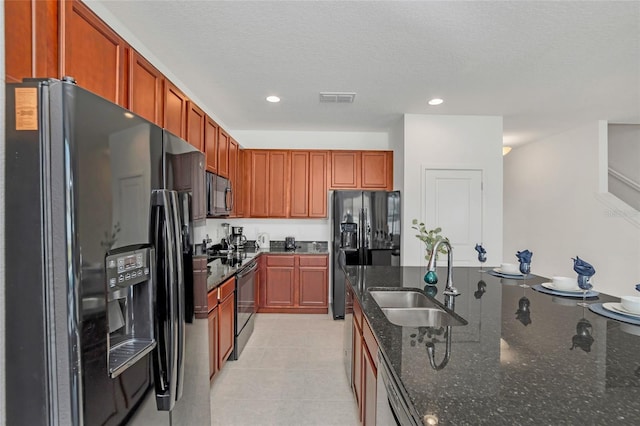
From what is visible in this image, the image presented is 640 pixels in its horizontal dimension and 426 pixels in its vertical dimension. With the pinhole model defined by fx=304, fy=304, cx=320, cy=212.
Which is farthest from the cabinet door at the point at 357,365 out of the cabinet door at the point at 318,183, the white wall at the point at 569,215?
the white wall at the point at 569,215

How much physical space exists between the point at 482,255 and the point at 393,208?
5.36 ft

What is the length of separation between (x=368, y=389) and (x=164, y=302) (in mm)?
1081

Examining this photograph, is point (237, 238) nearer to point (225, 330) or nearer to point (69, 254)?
point (225, 330)

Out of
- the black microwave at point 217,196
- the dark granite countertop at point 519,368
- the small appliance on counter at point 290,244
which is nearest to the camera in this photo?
the dark granite countertop at point 519,368

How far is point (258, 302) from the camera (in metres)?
4.13

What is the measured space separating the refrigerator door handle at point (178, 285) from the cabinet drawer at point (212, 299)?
1014 mm

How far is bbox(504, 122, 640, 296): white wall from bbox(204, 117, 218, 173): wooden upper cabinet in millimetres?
4855

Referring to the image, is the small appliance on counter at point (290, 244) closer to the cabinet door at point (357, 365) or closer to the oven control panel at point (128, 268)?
the cabinet door at point (357, 365)

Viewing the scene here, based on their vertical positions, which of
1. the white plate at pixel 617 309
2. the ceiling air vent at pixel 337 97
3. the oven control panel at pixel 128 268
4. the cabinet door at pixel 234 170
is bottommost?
the white plate at pixel 617 309

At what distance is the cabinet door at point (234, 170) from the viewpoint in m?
3.83

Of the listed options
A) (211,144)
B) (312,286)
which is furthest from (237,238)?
(211,144)

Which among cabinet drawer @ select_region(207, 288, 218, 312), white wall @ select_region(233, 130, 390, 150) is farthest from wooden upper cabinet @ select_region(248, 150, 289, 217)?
cabinet drawer @ select_region(207, 288, 218, 312)

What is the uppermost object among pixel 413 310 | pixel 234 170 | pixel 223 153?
pixel 223 153

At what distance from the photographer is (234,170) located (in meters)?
3.99
